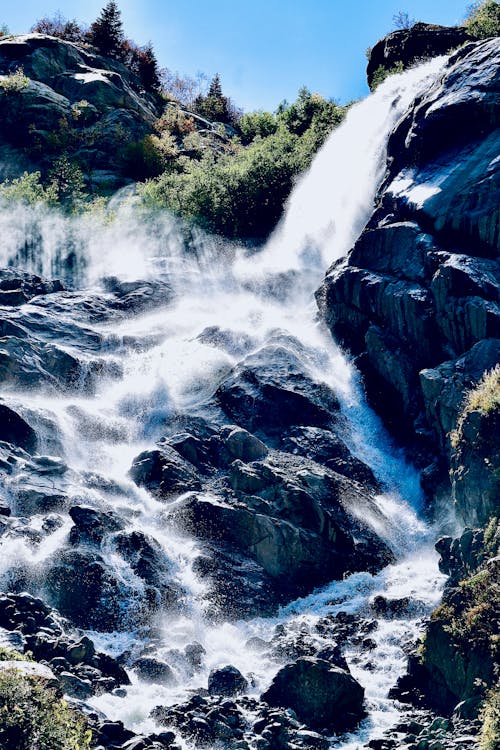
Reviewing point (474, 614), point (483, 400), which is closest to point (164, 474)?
point (483, 400)

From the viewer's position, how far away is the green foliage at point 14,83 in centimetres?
5897

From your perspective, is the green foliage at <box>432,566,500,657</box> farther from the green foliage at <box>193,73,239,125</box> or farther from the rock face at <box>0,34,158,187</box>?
the green foliage at <box>193,73,239,125</box>

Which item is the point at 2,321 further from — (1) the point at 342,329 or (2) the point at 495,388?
(2) the point at 495,388

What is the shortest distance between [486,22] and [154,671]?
4712cm

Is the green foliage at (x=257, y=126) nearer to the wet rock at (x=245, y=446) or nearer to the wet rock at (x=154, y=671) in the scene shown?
the wet rock at (x=245, y=446)

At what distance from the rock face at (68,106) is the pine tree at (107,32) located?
3.33 m

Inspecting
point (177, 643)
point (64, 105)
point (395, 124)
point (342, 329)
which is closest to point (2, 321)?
point (342, 329)

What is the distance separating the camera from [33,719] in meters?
15.0

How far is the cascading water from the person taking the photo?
22969 mm

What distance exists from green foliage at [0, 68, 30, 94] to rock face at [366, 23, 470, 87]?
80.9 ft

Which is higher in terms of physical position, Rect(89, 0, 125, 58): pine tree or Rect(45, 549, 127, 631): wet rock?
Rect(89, 0, 125, 58): pine tree

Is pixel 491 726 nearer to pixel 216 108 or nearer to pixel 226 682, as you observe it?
pixel 226 682

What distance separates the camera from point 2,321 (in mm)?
34625

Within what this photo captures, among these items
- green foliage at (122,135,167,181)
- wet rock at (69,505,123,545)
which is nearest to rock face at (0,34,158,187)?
green foliage at (122,135,167,181)
